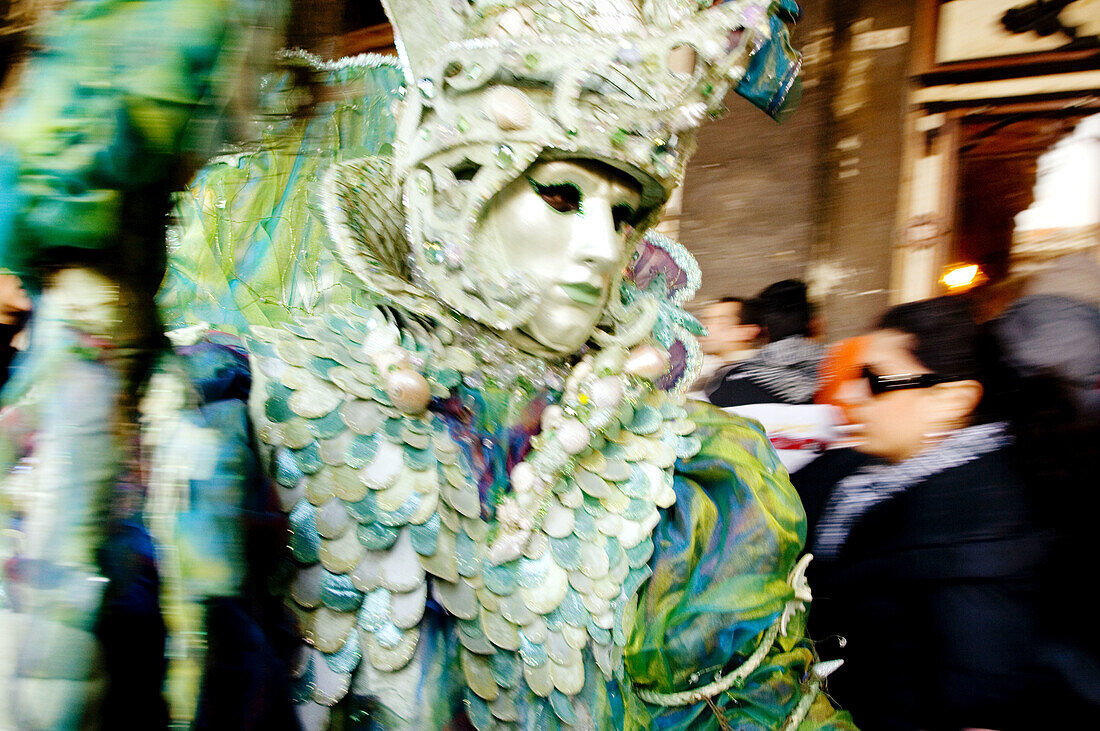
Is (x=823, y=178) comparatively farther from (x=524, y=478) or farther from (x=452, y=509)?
(x=452, y=509)

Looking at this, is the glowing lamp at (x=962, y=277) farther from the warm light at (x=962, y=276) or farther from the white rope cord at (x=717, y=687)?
the white rope cord at (x=717, y=687)

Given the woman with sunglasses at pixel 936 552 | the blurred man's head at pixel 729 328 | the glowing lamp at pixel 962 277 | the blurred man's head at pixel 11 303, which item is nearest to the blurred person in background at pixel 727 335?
the blurred man's head at pixel 729 328

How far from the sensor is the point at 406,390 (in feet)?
3.07

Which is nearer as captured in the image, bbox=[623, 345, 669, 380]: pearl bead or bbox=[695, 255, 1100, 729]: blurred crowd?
bbox=[695, 255, 1100, 729]: blurred crowd

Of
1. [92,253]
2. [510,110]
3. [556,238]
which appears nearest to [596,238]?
[556,238]

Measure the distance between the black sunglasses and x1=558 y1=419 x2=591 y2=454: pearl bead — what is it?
41 centimetres

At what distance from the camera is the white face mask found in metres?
1.00

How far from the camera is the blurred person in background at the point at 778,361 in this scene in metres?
1.60

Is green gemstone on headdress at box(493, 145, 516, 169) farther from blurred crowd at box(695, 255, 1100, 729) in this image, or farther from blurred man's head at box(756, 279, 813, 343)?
blurred man's head at box(756, 279, 813, 343)

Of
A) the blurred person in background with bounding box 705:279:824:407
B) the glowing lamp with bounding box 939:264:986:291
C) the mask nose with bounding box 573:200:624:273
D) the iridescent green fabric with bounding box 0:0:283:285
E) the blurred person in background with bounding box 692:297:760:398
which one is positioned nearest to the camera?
the iridescent green fabric with bounding box 0:0:283:285

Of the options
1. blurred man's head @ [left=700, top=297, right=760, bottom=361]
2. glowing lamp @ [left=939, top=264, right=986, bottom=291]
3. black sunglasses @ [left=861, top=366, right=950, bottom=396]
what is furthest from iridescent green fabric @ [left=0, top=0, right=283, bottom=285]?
blurred man's head @ [left=700, top=297, right=760, bottom=361]

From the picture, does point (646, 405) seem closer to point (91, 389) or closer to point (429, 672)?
point (429, 672)

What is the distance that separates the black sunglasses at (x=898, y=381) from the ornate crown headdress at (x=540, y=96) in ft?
1.29

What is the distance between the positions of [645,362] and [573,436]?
0.15 metres
